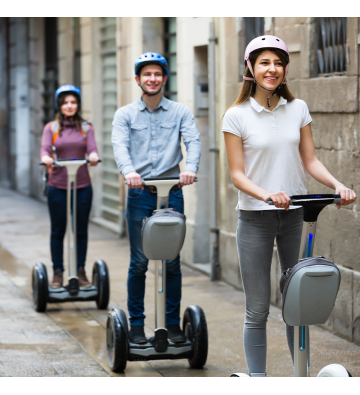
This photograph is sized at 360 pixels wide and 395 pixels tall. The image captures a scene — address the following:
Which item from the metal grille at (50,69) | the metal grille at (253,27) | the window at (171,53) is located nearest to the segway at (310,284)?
the metal grille at (253,27)

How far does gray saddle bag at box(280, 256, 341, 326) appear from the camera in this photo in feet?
11.2

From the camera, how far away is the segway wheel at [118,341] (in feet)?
15.5

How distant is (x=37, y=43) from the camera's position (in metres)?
16.7

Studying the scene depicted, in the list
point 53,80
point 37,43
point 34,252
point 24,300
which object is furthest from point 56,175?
point 37,43

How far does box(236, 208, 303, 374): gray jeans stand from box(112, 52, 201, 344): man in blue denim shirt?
0.94 m

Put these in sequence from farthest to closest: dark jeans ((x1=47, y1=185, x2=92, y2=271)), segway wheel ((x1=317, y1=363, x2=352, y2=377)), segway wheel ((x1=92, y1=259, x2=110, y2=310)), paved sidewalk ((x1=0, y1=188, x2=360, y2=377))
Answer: dark jeans ((x1=47, y1=185, x2=92, y2=271)) < segway wheel ((x1=92, y1=259, x2=110, y2=310)) < paved sidewalk ((x1=0, y1=188, x2=360, y2=377)) < segway wheel ((x1=317, y1=363, x2=352, y2=377))

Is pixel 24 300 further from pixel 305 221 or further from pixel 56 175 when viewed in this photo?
pixel 305 221

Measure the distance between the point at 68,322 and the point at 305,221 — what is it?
3.28 metres

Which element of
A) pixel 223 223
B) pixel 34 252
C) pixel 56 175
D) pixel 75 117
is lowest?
pixel 34 252

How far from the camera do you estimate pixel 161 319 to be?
187 inches

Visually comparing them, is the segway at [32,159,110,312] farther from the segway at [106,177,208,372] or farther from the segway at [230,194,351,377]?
the segway at [230,194,351,377]

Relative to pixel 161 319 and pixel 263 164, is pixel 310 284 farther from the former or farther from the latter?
pixel 161 319

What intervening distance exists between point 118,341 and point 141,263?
515 mm

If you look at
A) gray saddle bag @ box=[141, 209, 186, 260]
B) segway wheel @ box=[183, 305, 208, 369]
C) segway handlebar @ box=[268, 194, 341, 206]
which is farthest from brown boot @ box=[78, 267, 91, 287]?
segway handlebar @ box=[268, 194, 341, 206]
